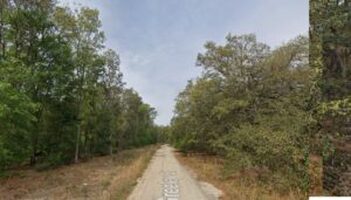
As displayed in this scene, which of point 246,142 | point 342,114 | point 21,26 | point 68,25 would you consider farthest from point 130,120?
point 342,114

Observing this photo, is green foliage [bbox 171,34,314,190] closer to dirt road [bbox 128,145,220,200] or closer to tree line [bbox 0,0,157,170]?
dirt road [bbox 128,145,220,200]

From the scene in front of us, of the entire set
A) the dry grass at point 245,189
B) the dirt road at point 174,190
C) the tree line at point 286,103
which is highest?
the tree line at point 286,103

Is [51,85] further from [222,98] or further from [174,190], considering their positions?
[174,190]

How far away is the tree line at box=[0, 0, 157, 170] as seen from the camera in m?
23.0

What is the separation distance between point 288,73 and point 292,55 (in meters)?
1.27

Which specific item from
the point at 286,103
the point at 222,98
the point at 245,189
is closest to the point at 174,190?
the point at 245,189

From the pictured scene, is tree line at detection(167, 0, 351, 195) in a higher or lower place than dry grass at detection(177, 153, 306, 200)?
higher

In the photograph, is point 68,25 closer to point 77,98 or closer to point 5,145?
point 77,98

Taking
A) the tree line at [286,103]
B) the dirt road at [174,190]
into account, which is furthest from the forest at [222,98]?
the dirt road at [174,190]

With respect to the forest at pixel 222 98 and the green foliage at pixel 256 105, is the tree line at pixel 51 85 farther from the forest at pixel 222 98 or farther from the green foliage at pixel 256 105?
the green foliage at pixel 256 105

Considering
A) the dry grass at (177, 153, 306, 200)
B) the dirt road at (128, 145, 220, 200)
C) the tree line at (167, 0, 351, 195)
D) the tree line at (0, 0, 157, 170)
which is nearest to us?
the tree line at (167, 0, 351, 195)

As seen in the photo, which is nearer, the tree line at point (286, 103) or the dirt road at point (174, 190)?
the tree line at point (286, 103)

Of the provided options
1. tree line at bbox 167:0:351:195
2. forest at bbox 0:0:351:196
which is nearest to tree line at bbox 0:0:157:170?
forest at bbox 0:0:351:196

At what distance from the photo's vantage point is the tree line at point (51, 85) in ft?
75.4
